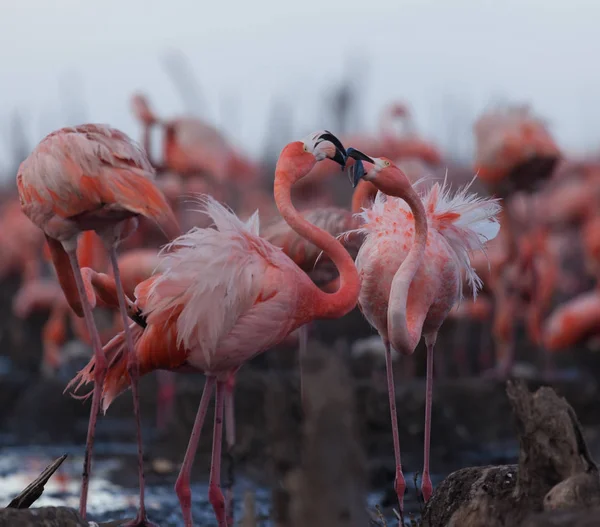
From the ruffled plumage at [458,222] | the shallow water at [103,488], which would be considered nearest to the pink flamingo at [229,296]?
the ruffled plumage at [458,222]

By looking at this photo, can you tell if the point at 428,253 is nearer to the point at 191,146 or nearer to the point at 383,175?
the point at 383,175

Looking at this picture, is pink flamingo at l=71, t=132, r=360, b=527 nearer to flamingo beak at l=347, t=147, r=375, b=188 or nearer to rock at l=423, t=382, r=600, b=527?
flamingo beak at l=347, t=147, r=375, b=188

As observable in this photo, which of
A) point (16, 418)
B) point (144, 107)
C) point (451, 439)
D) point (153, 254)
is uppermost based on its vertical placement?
point (144, 107)

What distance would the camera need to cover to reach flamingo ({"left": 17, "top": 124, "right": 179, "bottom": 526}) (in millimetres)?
4090

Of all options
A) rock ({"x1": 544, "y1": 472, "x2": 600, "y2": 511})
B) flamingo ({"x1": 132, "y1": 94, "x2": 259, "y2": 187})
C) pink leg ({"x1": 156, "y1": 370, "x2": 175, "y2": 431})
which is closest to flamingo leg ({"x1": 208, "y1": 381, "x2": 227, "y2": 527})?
rock ({"x1": 544, "y1": 472, "x2": 600, "y2": 511})

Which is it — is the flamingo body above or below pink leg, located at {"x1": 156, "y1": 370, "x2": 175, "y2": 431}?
above

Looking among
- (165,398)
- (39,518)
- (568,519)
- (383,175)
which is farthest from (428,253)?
(165,398)

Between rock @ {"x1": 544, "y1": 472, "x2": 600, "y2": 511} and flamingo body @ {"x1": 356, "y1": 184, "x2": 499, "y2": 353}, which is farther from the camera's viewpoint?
flamingo body @ {"x1": 356, "y1": 184, "x2": 499, "y2": 353}

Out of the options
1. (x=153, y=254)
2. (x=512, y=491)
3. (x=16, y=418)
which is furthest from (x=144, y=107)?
(x=512, y=491)

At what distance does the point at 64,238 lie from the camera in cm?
427

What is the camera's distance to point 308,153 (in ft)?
13.6

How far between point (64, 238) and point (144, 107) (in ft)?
18.9

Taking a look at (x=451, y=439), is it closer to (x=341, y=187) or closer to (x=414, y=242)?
(x=414, y=242)

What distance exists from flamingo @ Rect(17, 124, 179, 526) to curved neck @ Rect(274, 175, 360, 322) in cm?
45
